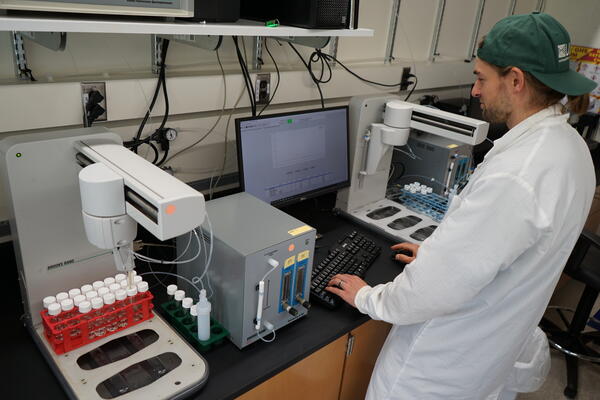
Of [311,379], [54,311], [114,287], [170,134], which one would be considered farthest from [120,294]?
[170,134]

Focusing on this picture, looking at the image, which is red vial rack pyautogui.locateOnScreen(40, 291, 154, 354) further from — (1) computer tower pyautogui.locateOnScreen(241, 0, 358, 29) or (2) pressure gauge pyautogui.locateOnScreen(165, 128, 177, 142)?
(1) computer tower pyautogui.locateOnScreen(241, 0, 358, 29)

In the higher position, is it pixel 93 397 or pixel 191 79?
pixel 191 79

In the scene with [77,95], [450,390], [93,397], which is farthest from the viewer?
[77,95]

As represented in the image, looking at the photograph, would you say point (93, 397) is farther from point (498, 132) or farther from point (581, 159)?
point (498, 132)

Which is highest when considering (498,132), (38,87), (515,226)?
(38,87)

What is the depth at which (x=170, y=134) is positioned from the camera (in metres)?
1.57

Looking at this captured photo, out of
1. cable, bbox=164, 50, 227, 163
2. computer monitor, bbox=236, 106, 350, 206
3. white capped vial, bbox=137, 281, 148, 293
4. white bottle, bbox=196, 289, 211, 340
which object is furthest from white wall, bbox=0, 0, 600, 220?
white bottle, bbox=196, 289, 211, 340

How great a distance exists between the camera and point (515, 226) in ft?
3.06

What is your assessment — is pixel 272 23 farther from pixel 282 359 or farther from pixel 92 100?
pixel 282 359

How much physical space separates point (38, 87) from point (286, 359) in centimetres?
98

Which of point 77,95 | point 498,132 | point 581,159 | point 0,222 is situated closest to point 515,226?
point 581,159

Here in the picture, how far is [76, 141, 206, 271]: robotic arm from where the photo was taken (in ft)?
2.54

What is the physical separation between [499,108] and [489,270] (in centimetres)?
41

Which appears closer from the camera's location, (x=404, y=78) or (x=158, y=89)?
(x=158, y=89)
